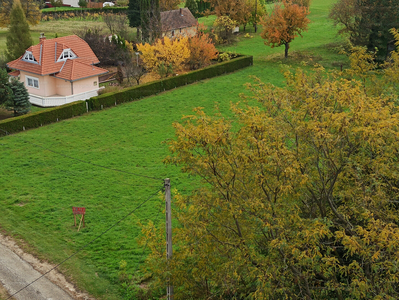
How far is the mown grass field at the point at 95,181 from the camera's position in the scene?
64.2ft

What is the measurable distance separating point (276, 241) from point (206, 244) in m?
2.28

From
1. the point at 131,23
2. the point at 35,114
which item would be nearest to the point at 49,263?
the point at 35,114

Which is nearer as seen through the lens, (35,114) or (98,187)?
(98,187)

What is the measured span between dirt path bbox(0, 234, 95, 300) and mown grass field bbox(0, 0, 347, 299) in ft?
1.49

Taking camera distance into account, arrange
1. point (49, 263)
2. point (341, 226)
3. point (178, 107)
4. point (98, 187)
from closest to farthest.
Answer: point (341, 226) < point (49, 263) < point (98, 187) < point (178, 107)

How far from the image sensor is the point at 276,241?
36.1ft

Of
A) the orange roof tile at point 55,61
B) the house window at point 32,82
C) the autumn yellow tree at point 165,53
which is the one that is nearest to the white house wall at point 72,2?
the orange roof tile at point 55,61

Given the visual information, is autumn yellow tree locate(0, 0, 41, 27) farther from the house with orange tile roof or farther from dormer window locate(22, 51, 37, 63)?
dormer window locate(22, 51, 37, 63)

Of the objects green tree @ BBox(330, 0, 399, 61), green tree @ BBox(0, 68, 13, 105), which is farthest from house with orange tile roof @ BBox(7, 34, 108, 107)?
green tree @ BBox(330, 0, 399, 61)

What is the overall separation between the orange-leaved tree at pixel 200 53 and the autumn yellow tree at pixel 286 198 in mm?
33232

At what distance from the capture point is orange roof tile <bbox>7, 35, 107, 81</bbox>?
3953 centimetres

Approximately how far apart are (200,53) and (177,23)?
12396 mm

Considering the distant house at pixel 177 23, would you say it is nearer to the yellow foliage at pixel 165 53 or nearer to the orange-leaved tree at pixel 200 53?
the orange-leaved tree at pixel 200 53

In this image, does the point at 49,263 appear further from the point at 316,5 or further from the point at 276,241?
the point at 316,5
